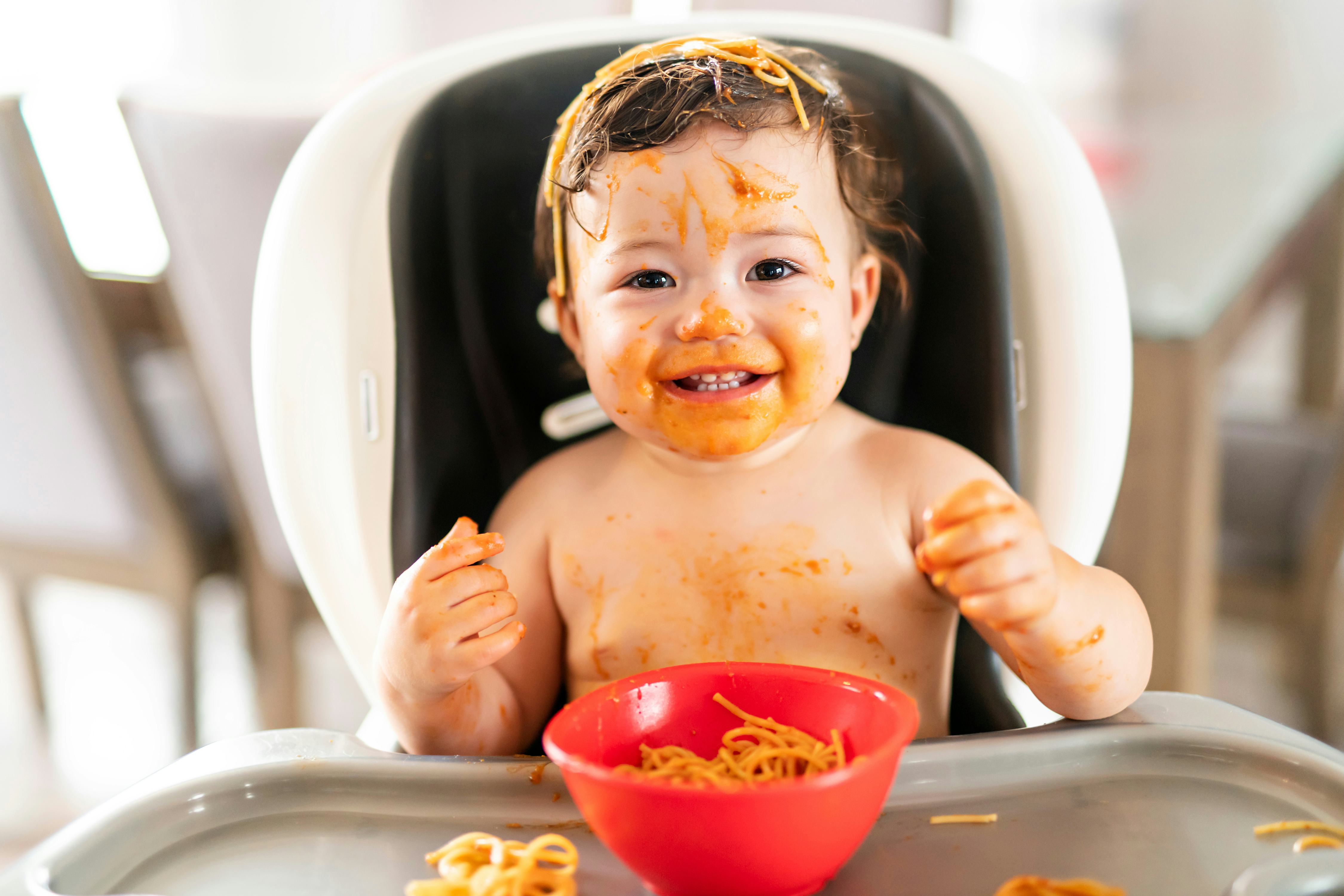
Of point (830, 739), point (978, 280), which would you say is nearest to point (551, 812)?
point (830, 739)

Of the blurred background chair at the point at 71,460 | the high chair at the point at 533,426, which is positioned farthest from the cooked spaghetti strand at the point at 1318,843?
the blurred background chair at the point at 71,460

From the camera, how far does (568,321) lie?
2.27ft

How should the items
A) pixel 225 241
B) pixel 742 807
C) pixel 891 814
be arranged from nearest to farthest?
pixel 742 807 → pixel 891 814 → pixel 225 241

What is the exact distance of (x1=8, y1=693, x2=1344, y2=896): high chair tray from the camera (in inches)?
18.0

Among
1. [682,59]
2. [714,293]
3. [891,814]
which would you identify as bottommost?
[891,814]

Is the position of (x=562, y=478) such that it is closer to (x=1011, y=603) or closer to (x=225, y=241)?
(x=1011, y=603)

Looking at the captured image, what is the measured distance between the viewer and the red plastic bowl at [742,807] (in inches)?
15.7

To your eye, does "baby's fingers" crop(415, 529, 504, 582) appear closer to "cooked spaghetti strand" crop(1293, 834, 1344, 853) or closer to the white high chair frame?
the white high chair frame

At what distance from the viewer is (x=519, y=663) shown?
2.22 feet

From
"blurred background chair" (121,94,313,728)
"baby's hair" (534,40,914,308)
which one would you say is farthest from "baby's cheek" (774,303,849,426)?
"blurred background chair" (121,94,313,728)

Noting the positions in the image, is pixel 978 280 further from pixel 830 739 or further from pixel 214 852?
pixel 214 852

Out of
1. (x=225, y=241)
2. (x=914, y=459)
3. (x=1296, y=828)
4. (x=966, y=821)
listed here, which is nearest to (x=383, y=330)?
(x=914, y=459)

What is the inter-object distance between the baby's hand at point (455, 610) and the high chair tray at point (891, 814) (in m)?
0.05

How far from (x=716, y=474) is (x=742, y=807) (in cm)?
31
